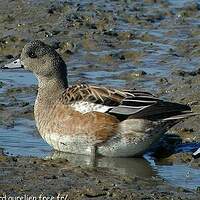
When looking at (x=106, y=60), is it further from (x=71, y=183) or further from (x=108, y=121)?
(x=71, y=183)

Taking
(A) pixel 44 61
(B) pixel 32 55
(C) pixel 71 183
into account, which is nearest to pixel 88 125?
(A) pixel 44 61

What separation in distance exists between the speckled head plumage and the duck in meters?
0.60

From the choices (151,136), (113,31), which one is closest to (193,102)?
(151,136)

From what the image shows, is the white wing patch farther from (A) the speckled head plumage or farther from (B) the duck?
(A) the speckled head plumage

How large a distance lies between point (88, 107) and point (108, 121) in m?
0.27

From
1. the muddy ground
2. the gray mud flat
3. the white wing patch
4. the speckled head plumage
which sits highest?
the speckled head plumage

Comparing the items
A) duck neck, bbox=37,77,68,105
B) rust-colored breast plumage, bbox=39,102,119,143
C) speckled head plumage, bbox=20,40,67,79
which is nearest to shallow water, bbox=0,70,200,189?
rust-colored breast plumage, bbox=39,102,119,143

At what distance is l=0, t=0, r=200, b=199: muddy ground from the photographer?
863cm

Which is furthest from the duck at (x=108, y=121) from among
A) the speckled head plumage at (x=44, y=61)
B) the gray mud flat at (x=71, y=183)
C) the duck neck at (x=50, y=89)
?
the gray mud flat at (x=71, y=183)

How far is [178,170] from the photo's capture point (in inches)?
382

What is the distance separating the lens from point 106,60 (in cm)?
1411

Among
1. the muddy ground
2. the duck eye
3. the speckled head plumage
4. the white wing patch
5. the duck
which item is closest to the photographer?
the muddy ground

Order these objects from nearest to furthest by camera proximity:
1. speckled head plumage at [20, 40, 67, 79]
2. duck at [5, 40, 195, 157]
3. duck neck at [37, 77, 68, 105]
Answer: duck at [5, 40, 195, 157], duck neck at [37, 77, 68, 105], speckled head plumage at [20, 40, 67, 79]

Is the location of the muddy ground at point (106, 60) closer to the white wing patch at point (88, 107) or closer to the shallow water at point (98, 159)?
the shallow water at point (98, 159)
